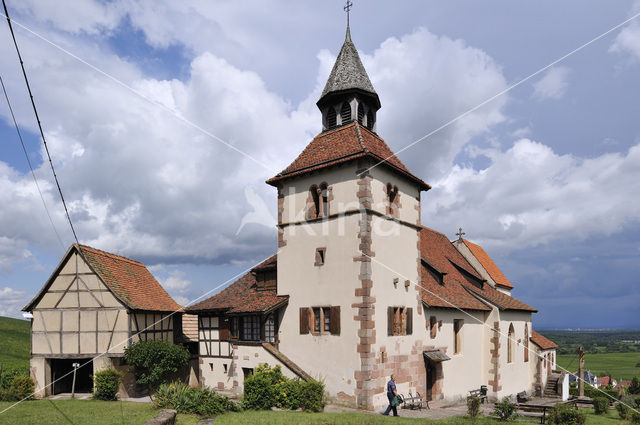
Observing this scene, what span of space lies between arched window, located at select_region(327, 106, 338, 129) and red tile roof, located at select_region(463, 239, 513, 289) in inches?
735

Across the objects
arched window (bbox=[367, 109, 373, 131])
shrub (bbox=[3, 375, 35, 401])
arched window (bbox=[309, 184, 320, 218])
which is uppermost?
arched window (bbox=[367, 109, 373, 131])

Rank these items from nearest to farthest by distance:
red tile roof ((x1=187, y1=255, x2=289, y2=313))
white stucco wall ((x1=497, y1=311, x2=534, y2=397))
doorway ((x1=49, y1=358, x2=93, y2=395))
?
red tile roof ((x1=187, y1=255, x2=289, y2=313))
doorway ((x1=49, y1=358, x2=93, y2=395))
white stucco wall ((x1=497, y1=311, x2=534, y2=397))

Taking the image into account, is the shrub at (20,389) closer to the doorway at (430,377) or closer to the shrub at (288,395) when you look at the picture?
the shrub at (288,395)

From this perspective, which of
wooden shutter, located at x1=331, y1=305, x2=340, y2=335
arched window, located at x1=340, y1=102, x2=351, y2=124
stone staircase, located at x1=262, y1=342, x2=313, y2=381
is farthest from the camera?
arched window, located at x1=340, y1=102, x2=351, y2=124

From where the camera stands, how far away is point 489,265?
134 feet

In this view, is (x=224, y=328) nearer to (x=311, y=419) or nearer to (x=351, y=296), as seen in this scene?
(x=351, y=296)

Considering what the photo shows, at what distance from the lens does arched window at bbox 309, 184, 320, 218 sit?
24.0 meters

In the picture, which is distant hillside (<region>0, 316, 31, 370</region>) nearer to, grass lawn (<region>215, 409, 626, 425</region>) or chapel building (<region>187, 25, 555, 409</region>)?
chapel building (<region>187, 25, 555, 409</region>)

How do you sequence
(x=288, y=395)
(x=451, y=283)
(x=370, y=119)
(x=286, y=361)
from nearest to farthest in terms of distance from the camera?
(x=288, y=395)
(x=286, y=361)
(x=370, y=119)
(x=451, y=283)

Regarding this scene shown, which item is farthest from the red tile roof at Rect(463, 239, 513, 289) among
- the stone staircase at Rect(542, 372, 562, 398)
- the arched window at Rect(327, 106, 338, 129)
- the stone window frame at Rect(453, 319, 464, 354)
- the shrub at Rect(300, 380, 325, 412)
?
the shrub at Rect(300, 380, 325, 412)

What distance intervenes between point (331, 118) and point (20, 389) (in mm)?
22162

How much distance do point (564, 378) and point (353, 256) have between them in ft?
83.7

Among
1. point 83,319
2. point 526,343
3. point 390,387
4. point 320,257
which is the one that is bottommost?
point 526,343

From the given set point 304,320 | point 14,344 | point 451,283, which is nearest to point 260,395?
point 304,320
